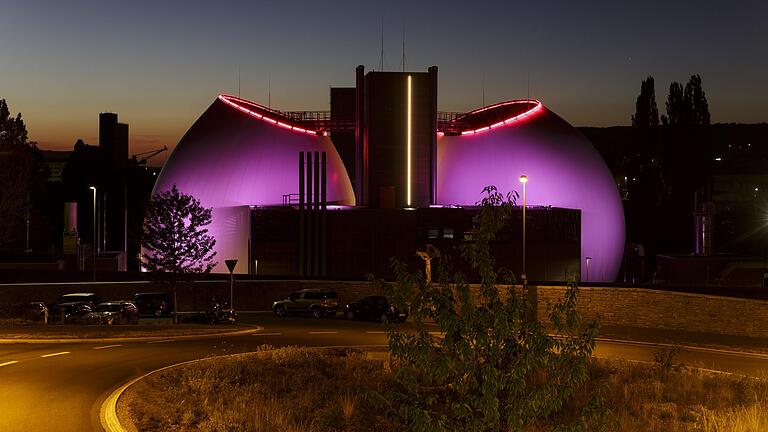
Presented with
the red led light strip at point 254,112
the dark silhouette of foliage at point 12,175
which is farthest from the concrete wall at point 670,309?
the dark silhouette of foliage at point 12,175

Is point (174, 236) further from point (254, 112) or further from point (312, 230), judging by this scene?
point (254, 112)

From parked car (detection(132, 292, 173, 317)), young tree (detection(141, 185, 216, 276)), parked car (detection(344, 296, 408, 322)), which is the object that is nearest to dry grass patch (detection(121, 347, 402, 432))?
parked car (detection(344, 296, 408, 322))

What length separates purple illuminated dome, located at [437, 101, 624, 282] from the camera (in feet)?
248

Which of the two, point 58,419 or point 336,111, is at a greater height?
point 336,111

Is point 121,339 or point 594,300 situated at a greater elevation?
point 594,300

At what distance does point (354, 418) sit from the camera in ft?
65.3

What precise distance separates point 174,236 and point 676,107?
84.2 m

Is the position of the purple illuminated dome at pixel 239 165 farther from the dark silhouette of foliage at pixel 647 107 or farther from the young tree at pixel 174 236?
the dark silhouette of foliage at pixel 647 107

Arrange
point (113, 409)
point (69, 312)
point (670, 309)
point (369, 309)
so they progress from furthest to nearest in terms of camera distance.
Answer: point (369, 309) → point (69, 312) → point (670, 309) → point (113, 409)

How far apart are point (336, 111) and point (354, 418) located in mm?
73026

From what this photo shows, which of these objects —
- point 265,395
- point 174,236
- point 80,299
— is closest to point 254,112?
point 174,236

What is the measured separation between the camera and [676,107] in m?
126

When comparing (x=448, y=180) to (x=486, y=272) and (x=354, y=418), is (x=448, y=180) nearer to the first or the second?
(x=354, y=418)

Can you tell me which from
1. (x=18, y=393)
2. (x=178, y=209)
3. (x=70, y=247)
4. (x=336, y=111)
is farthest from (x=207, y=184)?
(x=18, y=393)
